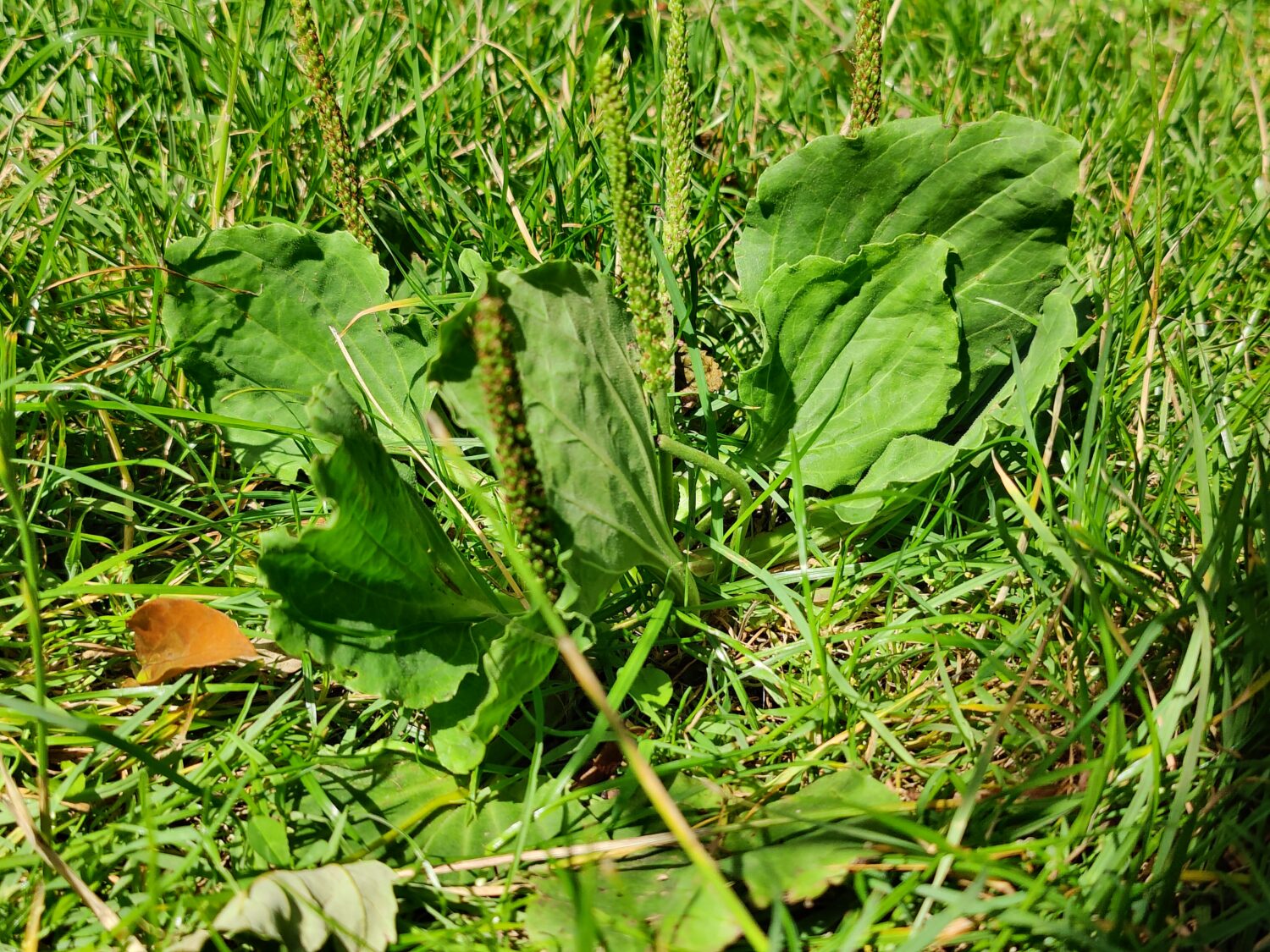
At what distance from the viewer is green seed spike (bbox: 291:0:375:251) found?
2.34 metres

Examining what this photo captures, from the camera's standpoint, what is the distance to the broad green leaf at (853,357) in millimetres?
2338

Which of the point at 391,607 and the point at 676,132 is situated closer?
the point at 391,607

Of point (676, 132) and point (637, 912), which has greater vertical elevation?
point (676, 132)

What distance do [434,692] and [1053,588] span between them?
1.23 metres

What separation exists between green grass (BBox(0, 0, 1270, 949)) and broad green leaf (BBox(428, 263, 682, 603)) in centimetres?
22

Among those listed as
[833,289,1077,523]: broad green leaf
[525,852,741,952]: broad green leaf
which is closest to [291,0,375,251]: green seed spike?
[833,289,1077,523]: broad green leaf

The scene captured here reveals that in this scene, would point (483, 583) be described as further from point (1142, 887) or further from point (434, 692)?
point (1142, 887)

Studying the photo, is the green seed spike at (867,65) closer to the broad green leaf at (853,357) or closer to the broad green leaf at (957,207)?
the broad green leaf at (957,207)

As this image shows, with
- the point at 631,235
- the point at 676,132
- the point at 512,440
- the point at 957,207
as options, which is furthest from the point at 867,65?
the point at 512,440

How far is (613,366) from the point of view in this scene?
2.11 meters

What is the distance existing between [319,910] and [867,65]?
6.51 feet

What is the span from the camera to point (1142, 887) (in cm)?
167

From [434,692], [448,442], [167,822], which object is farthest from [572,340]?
[167,822]

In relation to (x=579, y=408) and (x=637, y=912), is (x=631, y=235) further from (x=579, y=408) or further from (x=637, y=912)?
(x=637, y=912)
